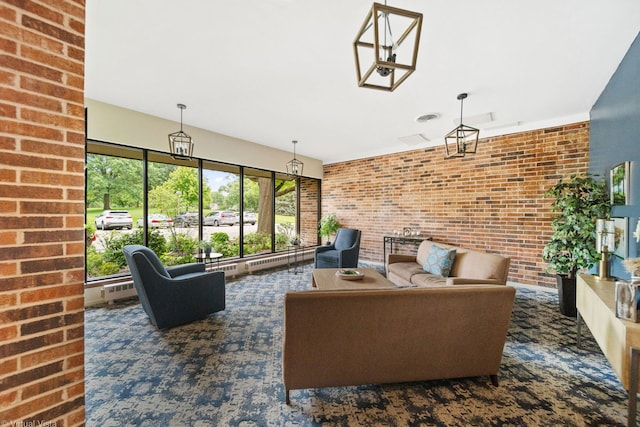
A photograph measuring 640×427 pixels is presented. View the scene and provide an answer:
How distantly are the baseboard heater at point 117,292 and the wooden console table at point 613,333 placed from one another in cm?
492

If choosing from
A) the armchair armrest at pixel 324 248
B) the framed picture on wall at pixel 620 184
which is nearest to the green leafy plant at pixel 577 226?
the framed picture on wall at pixel 620 184

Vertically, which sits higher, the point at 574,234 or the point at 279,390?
the point at 574,234

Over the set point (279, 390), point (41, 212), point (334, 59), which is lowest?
point (279, 390)

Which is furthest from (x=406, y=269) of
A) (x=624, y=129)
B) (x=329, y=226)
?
(x=329, y=226)

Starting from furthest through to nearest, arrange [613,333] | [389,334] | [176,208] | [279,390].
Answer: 1. [176,208]
2. [279,390]
3. [389,334]
4. [613,333]

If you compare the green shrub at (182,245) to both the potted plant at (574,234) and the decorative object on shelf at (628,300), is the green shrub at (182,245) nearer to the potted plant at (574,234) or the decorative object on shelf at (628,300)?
the decorative object on shelf at (628,300)

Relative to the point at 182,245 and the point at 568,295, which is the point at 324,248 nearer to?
the point at 182,245

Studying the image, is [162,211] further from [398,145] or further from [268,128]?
[398,145]

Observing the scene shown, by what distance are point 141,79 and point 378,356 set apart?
3614 mm

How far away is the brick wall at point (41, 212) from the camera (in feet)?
3.20

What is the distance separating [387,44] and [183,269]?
3.48 meters

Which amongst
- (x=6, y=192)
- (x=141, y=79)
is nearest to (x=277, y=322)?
(x=6, y=192)

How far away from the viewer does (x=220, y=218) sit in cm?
505

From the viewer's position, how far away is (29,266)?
1.01m
